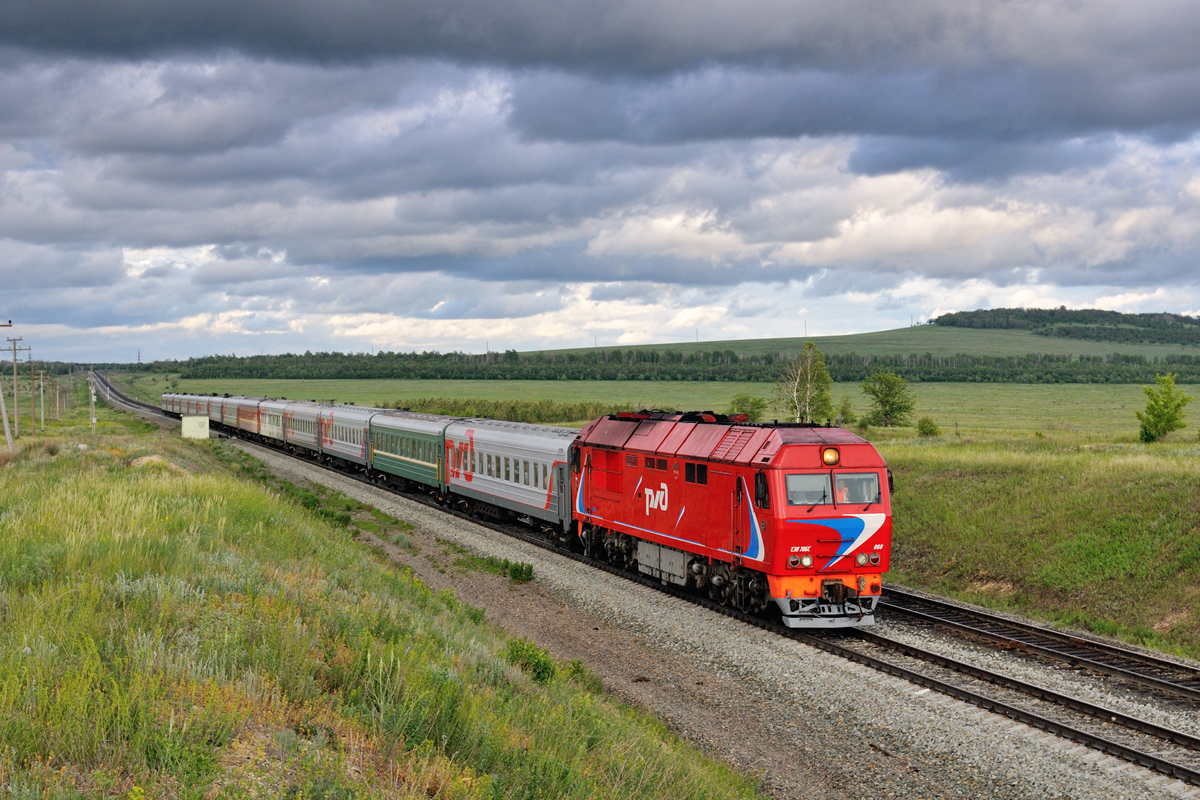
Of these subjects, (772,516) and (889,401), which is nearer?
Result: (772,516)

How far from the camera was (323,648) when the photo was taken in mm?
9078

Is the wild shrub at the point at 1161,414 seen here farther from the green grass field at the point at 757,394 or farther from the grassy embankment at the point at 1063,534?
the green grass field at the point at 757,394

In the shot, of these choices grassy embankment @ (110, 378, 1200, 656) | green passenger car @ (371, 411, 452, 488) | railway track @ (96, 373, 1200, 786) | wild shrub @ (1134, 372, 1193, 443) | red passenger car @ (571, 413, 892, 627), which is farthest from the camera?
wild shrub @ (1134, 372, 1193, 443)

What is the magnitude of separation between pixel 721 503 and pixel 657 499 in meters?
2.77

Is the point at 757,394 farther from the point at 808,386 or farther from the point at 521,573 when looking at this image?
the point at 521,573

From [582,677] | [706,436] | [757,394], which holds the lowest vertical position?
[582,677]

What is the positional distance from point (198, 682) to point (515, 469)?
73.5 ft

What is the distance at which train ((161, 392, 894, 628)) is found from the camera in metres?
16.5

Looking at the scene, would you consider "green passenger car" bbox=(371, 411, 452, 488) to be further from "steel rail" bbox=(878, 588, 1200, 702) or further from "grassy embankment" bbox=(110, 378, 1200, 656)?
"steel rail" bbox=(878, 588, 1200, 702)

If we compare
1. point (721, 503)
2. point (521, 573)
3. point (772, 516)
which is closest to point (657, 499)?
point (721, 503)

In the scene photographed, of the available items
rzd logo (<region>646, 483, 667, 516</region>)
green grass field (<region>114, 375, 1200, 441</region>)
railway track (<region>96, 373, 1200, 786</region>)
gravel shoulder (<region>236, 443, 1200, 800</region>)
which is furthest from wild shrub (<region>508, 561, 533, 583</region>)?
green grass field (<region>114, 375, 1200, 441</region>)

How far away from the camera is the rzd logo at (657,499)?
2025 cm

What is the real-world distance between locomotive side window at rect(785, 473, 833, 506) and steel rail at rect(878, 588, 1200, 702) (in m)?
4.20

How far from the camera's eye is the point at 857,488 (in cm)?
1700
